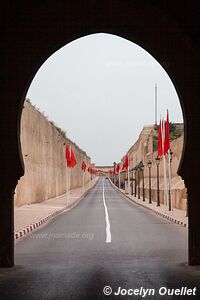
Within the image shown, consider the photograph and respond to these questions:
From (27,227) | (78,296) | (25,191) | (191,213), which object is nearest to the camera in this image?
(78,296)

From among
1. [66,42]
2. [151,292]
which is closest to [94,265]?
[151,292]

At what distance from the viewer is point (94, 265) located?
36.0ft

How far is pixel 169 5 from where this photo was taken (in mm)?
9133

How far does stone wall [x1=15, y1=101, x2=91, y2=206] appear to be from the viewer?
1358 inches

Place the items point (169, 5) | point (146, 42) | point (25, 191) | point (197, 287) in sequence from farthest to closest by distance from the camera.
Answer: point (25, 191) < point (146, 42) < point (169, 5) < point (197, 287)

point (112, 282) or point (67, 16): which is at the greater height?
point (67, 16)

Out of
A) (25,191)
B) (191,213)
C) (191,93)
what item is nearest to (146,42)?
(191,93)

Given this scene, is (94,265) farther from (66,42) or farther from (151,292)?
(66,42)

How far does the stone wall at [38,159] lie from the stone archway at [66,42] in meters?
21.2

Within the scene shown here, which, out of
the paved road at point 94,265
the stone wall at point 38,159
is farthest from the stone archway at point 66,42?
the stone wall at point 38,159

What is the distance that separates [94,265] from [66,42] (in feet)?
14.0

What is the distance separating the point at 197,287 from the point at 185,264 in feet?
7.54

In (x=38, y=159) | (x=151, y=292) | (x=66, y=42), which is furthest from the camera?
(x=38, y=159)

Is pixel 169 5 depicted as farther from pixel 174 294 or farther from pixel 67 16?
pixel 174 294
